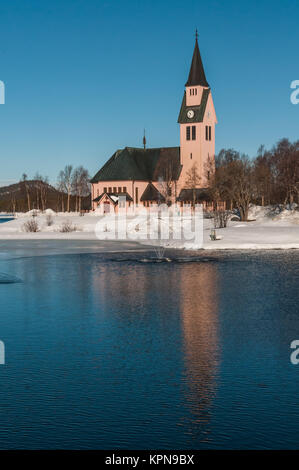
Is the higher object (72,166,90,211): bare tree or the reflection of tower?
(72,166,90,211): bare tree

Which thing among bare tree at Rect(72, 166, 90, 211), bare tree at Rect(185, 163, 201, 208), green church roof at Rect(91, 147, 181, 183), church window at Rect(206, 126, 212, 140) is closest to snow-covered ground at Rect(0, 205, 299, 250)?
bare tree at Rect(185, 163, 201, 208)

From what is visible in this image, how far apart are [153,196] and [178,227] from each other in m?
37.5

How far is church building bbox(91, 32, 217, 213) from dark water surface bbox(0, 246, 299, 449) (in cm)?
7756

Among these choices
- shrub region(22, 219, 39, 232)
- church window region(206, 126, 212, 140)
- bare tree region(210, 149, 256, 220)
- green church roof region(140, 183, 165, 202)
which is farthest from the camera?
green church roof region(140, 183, 165, 202)

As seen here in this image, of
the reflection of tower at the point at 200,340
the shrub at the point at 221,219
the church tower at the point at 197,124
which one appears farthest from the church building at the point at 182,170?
the reflection of tower at the point at 200,340

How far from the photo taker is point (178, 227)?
6500 cm

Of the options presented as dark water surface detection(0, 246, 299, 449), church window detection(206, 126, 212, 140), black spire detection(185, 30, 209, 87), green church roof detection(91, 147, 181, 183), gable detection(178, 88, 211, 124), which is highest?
black spire detection(185, 30, 209, 87)

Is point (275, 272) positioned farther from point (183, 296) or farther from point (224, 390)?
point (224, 390)

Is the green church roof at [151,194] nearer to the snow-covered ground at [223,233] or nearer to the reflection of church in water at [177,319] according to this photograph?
the snow-covered ground at [223,233]

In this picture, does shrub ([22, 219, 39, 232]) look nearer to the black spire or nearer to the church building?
the church building

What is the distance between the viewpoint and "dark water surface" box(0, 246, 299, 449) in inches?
311

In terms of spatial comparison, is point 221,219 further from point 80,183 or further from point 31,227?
point 80,183

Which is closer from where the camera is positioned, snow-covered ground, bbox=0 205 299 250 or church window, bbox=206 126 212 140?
snow-covered ground, bbox=0 205 299 250

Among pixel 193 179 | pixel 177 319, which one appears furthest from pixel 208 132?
pixel 177 319
